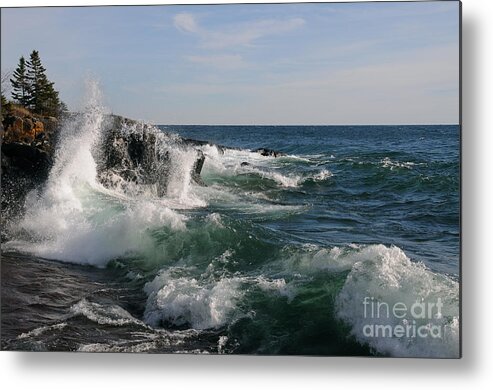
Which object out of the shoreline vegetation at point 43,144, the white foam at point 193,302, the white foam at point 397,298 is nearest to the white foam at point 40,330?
the white foam at point 193,302

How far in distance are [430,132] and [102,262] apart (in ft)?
6.82

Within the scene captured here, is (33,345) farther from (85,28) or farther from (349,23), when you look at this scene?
(349,23)

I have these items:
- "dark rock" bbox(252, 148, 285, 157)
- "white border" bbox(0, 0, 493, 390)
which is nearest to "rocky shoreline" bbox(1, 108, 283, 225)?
"dark rock" bbox(252, 148, 285, 157)

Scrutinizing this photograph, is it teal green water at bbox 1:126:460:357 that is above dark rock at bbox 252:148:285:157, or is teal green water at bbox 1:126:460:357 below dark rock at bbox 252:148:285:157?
below

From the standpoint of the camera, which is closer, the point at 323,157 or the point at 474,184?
the point at 474,184

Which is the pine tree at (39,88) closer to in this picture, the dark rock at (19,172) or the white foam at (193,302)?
the dark rock at (19,172)

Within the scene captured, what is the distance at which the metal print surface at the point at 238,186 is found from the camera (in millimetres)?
4027

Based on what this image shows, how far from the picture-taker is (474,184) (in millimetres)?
3869

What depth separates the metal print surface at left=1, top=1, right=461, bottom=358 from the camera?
4027 mm

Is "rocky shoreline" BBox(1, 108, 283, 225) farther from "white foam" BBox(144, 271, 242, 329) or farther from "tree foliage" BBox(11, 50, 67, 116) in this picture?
"white foam" BBox(144, 271, 242, 329)

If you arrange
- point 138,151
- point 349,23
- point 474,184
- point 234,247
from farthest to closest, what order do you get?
1. point 138,151
2. point 234,247
3. point 349,23
4. point 474,184

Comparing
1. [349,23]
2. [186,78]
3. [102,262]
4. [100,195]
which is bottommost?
[102,262]

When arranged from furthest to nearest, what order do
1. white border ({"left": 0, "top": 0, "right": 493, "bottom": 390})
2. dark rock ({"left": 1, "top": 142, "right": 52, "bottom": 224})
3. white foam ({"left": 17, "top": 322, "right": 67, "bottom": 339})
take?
dark rock ({"left": 1, "top": 142, "right": 52, "bottom": 224}), white foam ({"left": 17, "top": 322, "right": 67, "bottom": 339}), white border ({"left": 0, "top": 0, "right": 493, "bottom": 390})

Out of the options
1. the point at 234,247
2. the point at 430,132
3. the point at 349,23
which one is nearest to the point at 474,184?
the point at 430,132
